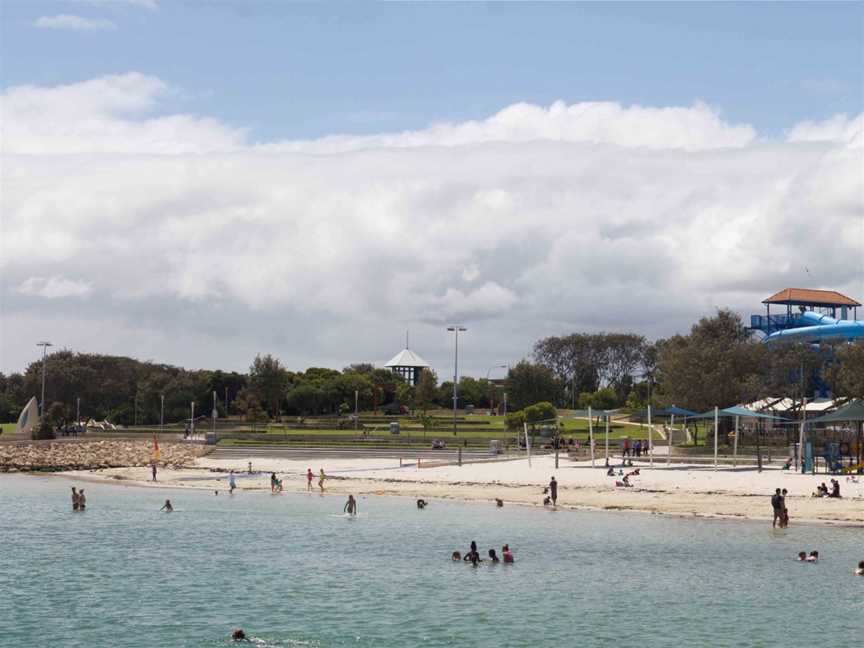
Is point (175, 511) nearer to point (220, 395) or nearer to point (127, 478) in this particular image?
point (127, 478)

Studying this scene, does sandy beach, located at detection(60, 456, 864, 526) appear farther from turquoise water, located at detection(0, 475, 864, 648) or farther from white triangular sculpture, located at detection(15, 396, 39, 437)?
white triangular sculpture, located at detection(15, 396, 39, 437)

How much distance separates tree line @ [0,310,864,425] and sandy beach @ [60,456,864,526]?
14.9 m

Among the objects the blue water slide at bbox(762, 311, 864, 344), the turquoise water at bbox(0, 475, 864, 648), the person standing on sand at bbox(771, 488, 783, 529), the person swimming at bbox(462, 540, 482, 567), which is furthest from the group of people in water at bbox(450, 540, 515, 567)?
the blue water slide at bbox(762, 311, 864, 344)

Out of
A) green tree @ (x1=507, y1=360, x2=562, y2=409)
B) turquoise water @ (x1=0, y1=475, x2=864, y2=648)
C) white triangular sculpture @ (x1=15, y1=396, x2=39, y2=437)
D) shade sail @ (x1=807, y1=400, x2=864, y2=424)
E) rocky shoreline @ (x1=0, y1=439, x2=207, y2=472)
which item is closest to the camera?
turquoise water @ (x1=0, y1=475, x2=864, y2=648)

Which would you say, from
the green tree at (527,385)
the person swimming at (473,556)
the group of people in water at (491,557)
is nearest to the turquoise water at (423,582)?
the group of people in water at (491,557)

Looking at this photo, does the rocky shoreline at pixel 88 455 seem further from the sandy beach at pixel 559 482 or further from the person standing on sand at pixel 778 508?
the person standing on sand at pixel 778 508

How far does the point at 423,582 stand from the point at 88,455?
64.0 m

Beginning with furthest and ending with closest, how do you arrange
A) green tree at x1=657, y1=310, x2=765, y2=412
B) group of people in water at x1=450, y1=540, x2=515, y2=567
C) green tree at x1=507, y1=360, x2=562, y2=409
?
green tree at x1=507, y1=360, x2=562, y2=409
green tree at x1=657, y1=310, x2=765, y2=412
group of people in water at x1=450, y1=540, x2=515, y2=567

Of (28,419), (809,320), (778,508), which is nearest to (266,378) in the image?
(28,419)

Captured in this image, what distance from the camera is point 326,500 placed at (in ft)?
191

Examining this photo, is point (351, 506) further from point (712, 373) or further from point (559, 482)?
point (712, 373)

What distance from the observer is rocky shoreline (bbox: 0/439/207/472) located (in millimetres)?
84812

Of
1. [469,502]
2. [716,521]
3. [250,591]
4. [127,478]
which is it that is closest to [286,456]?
[127,478]

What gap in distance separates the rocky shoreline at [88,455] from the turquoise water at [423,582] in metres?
33.9
